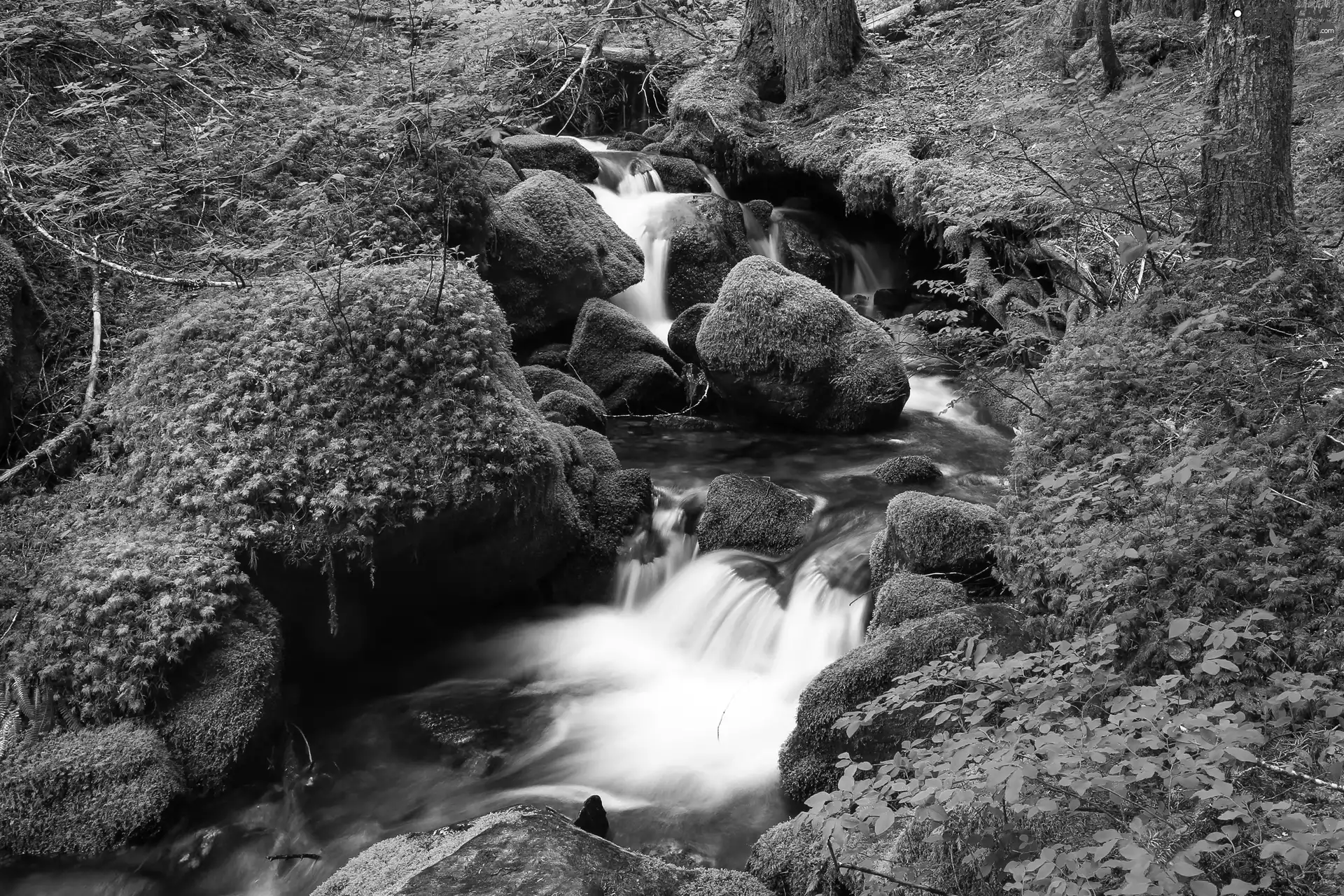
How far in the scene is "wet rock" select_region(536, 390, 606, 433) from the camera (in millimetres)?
8098

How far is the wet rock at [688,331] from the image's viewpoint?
10008 mm

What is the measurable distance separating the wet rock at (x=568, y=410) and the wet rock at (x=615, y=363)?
1.25m

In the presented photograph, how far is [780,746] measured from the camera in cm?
511

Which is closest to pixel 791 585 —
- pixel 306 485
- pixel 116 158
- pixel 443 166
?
pixel 306 485

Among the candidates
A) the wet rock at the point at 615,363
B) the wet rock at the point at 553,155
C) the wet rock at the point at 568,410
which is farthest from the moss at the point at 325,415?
the wet rock at the point at 553,155

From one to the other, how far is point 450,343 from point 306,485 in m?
1.28

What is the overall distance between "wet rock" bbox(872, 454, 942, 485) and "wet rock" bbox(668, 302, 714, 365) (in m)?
2.86

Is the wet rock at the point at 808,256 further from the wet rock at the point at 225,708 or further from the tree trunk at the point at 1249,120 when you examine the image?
the wet rock at the point at 225,708

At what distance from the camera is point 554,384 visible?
29.1 feet

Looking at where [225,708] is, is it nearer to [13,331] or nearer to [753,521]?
[13,331]

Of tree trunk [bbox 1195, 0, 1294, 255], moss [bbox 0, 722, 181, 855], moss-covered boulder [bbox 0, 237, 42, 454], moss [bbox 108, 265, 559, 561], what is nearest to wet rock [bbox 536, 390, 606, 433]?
moss [bbox 108, 265, 559, 561]

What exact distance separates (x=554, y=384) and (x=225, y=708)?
4.74 meters

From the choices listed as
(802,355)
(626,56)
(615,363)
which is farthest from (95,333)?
(626,56)

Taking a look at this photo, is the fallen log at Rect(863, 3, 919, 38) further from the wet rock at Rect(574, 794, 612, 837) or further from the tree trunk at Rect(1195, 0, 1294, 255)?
the wet rock at Rect(574, 794, 612, 837)
